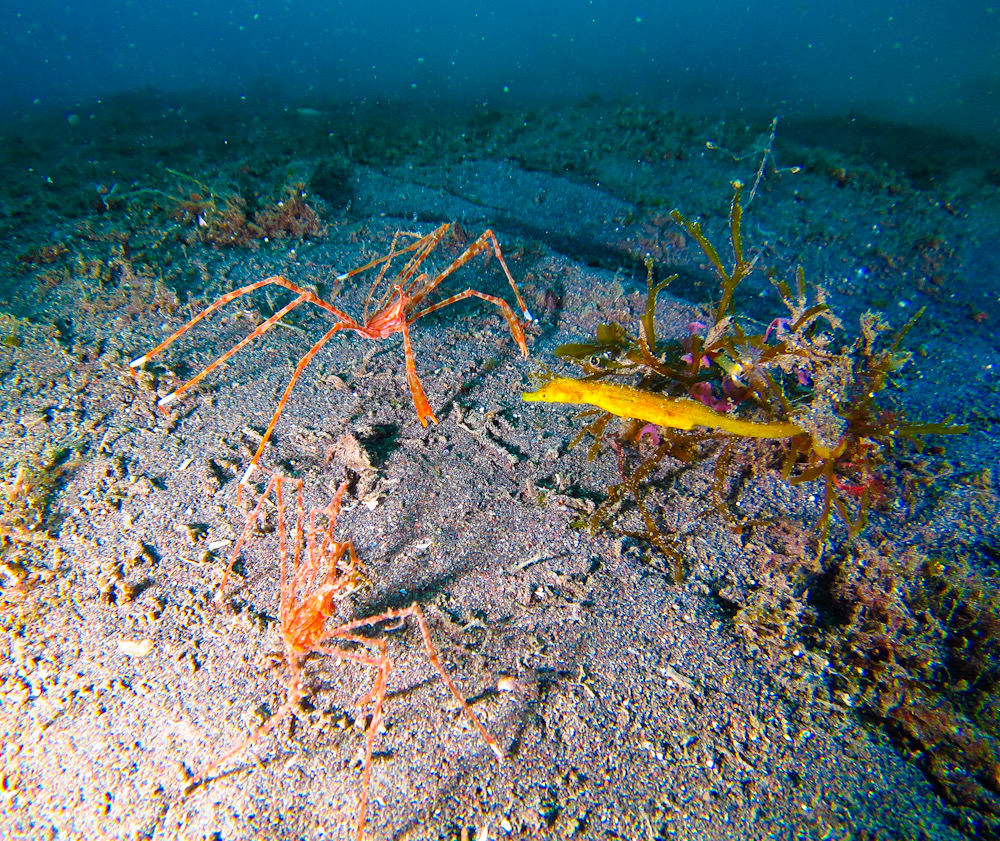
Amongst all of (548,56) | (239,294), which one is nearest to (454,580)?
(239,294)

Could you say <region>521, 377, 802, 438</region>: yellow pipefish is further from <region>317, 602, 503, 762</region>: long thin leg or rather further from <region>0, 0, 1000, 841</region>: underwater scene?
<region>317, 602, 503, 762</region>: long thin leg

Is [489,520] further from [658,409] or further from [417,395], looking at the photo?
[658,409]

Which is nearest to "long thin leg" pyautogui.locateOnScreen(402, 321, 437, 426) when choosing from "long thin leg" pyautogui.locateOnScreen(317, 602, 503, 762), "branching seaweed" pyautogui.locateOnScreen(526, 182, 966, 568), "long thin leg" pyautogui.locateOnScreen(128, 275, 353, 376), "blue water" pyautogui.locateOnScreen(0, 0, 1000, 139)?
"long thin leg" pyautogui.locateOnScreen(128, 275, 353, 376)

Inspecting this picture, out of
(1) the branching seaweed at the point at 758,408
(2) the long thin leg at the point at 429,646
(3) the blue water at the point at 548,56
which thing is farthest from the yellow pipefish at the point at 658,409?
(3) the blue water at the point at 548,56

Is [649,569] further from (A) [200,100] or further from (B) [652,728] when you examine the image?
(A) [200,100]

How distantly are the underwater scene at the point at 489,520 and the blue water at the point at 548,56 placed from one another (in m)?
11.2

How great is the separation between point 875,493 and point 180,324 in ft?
15.5

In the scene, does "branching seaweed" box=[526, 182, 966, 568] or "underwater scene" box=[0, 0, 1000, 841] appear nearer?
"underwater scene" box=[0, 0, 1000, 841]

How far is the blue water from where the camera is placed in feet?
54.0

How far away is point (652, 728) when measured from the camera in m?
1.64

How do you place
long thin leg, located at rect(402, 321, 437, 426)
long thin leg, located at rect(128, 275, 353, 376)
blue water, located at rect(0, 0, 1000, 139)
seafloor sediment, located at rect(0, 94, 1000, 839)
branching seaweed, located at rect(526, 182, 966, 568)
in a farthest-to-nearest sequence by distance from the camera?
blue water, located at rect(0, 0, 1000, 139), long thin leg, located at rect(402, 321, 437, 426), long thin leg, located at rect(128, 275, 353, 376), branching seaweed, located at rect(526, 182, 966, 568), seafloor sediment, located at rect(0, 94, 1000, 839)

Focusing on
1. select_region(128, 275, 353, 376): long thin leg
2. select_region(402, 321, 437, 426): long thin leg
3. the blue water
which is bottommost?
select_region(402, 321, 437, 426): long thin leg

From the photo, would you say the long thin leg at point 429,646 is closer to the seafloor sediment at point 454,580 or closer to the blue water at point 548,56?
the seafloor sediment at point 454,580

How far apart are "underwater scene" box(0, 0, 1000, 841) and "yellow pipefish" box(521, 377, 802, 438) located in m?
0.02
